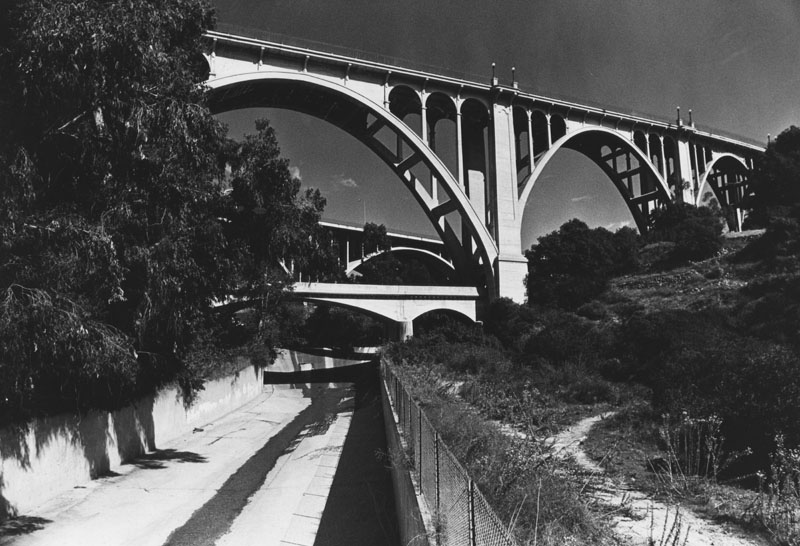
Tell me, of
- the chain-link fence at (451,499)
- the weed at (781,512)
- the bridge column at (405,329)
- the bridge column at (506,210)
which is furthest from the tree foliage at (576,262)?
the weed at (781,512)

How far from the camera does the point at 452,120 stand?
163 ft

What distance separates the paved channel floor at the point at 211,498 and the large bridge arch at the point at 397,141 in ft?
93.5

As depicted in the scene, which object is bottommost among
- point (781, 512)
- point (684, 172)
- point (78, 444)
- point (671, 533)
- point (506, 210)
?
point (78, 444)

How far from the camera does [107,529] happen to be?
9594 mm

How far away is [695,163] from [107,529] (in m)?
72.0

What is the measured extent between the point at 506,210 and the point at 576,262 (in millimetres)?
7690

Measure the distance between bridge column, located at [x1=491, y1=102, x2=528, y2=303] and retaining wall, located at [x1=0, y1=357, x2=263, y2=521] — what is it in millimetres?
31199

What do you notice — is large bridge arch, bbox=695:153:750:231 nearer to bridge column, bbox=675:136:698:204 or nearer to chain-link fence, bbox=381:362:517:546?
bridge column, bbox=675:136:698:204

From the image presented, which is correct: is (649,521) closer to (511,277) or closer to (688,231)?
(511,277)

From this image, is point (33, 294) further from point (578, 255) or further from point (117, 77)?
point (578, 255)

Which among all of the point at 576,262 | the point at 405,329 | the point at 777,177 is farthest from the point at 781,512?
the point at 777,177

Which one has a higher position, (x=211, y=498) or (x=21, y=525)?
(x=21, y=525)

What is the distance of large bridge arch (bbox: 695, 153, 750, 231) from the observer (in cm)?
7362

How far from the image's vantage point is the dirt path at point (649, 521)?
5.36 metres
